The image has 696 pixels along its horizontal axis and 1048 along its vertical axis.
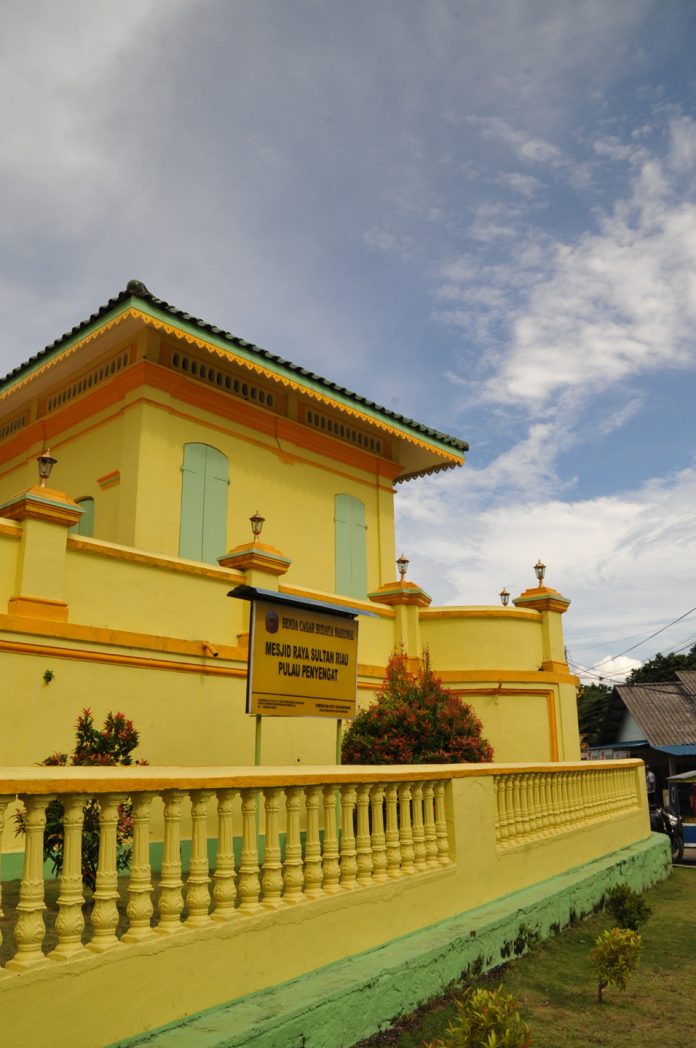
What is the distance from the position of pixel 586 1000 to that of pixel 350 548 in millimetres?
9980

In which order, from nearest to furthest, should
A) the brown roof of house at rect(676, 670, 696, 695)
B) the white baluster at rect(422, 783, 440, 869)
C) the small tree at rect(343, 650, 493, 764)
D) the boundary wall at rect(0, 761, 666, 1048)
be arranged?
the boundary wall at rect(0, 761, 666, 1048) → the white baluster at rect(422, 783, 440, 869) → the small tree at rect(343, 650, 493, 764) → the brown roof of house at rect(676, 670, 696, 695)

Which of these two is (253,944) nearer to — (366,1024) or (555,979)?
(366,1024)

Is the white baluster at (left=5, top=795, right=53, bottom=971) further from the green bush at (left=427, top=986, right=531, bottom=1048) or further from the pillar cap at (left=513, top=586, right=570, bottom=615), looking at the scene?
the pillar cap at (left=513, top=586, right=570, bottom=615)

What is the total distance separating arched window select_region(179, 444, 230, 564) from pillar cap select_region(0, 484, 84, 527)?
162 inches

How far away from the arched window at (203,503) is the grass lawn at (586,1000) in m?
7.41

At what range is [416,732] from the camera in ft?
31.4

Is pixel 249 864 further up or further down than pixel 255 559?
further down

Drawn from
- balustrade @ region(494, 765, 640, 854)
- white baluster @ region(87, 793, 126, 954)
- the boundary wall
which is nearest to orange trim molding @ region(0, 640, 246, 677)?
the boundary wall

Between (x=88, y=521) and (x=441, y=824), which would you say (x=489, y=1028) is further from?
(x=88, y=521)

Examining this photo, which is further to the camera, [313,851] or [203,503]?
[203,503]

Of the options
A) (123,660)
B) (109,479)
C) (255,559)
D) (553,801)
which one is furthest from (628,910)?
(109,479)

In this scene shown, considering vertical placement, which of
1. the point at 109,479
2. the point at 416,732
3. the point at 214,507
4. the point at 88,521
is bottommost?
the point at 416,732

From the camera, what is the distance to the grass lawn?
484 cm

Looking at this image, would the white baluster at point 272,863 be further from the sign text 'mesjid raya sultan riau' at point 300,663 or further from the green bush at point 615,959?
the sign text 'mesjid raya sultan riau' at point 300,663
